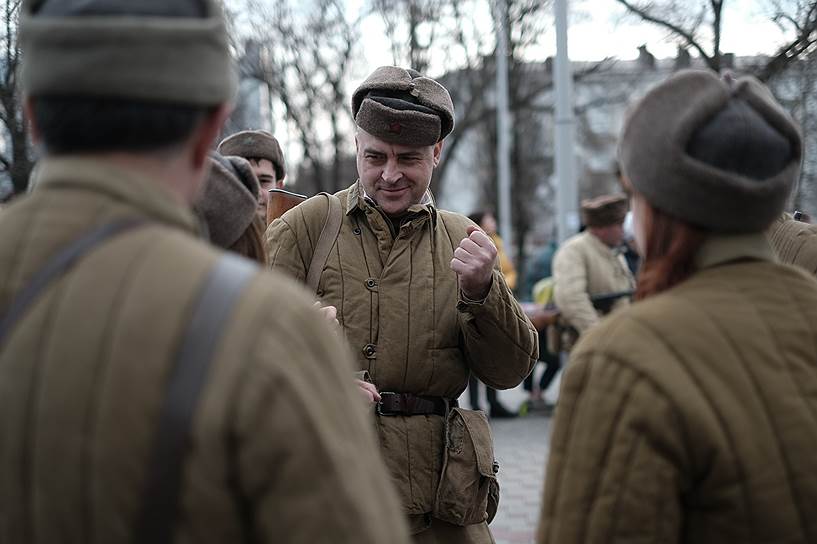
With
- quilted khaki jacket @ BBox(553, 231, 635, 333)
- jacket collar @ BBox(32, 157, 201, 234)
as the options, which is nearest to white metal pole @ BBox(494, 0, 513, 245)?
quilted khaki jacket @ BBox(553, 231, 635, 333)

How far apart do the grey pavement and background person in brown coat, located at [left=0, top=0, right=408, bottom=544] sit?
372cm

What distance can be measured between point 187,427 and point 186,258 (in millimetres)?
234

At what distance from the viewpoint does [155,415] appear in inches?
50.6

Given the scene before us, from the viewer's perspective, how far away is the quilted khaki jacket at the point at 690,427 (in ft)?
5.95

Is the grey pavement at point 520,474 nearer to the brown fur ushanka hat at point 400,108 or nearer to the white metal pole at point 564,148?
the brown fur ushanka hat at point 400,108

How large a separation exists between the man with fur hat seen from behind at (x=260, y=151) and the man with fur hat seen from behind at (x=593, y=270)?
4.08 m

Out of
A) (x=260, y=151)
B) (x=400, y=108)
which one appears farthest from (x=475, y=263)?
(x=260, y=151)

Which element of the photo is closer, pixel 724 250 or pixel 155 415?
pixel 155 415

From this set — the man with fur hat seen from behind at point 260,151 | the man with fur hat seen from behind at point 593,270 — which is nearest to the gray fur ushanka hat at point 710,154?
the man with fur hat seen from behind at point 260,151

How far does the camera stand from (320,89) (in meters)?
20.5

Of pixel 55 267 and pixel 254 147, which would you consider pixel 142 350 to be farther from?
pixel 254 147

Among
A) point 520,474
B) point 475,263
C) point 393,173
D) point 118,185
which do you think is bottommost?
point 520,474


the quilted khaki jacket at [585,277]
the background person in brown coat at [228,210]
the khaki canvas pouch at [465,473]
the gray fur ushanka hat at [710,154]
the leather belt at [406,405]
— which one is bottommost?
the quilted khaki jacket at [585,277]

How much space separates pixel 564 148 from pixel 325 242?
32.0 ft
